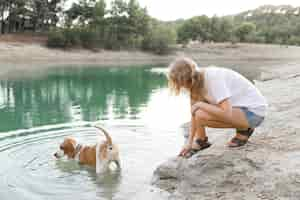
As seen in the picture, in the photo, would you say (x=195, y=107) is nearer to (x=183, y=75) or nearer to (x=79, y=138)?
(x=183, y=75)

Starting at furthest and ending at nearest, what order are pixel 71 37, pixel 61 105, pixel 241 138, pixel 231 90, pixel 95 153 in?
pixel 71 37 → pixel 61 105 → pixel 95 153 → pixel 241 138 → pixel 231 90

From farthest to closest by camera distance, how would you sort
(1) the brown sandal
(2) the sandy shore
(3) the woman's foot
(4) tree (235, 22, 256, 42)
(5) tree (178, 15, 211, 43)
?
(4) tree (235, 22, 256, 42) < (5) tree (178, 15, 211, 43) < (2) the sandy shore < (1) the brown sandal < (3) the woman's foot

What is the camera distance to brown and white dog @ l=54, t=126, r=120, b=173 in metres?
5.41

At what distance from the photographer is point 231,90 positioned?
4.37 meters

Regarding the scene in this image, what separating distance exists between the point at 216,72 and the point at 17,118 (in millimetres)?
7114

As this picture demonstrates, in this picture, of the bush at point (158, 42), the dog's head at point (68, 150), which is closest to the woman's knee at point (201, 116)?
the dog's head at point (68, 150)

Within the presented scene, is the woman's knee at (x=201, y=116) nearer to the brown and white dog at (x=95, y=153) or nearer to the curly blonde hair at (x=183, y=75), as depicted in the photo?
the curly blonde hair at (x=183, y=75)

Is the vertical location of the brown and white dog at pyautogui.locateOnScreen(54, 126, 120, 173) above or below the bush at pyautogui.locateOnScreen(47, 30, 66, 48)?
below

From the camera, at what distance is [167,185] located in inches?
190

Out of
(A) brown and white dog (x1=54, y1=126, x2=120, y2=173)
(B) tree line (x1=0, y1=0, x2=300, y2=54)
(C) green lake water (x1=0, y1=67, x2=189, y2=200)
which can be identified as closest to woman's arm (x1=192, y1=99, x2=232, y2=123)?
(C) green lake water (x1=0, y1=67, x2=189, y2=200)

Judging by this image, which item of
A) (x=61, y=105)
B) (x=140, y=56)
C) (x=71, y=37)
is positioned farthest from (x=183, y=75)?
(x=140, y=56)

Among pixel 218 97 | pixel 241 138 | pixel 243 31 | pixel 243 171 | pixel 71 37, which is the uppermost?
pixel 243 31

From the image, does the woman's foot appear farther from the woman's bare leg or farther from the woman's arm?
the woman's arm

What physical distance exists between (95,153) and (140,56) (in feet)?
153
